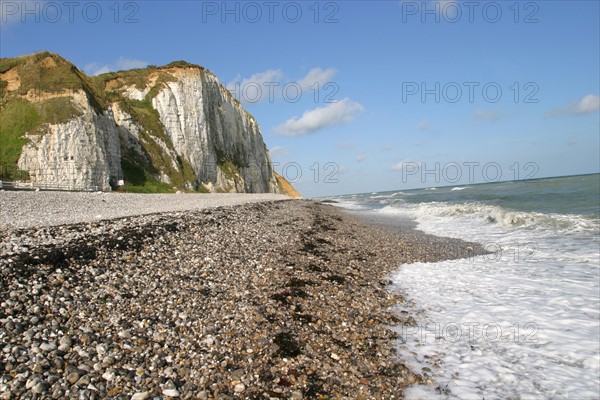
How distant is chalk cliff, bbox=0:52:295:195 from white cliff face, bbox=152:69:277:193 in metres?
0.17

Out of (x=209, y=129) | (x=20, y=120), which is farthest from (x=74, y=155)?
(x=209, y=129)

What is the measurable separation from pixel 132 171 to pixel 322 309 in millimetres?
42619

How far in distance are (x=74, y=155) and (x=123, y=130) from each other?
15.2 meters

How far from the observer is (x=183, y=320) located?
7250 mm

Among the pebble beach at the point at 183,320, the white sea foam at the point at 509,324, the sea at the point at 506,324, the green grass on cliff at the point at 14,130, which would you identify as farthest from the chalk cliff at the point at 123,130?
the sea at the point at 506,324

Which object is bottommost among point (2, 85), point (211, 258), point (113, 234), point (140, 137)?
point (211, 258)

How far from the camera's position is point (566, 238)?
19.5 metres

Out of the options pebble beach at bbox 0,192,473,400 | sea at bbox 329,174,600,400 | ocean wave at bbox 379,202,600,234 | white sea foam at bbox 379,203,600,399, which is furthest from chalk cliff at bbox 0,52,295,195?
ocean wave at bbox 379,202,600,234

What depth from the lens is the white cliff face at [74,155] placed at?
3258 centimetres

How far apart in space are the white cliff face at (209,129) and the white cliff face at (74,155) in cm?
1764

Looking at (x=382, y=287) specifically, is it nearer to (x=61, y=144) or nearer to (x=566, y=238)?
(x=566, y=238)

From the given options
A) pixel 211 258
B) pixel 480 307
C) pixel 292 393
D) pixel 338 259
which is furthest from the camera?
pixel 338 259

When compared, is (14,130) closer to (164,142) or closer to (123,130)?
(123,130)

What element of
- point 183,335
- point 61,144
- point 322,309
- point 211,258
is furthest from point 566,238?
point 61,144
